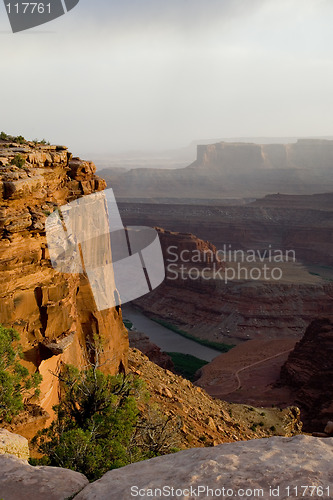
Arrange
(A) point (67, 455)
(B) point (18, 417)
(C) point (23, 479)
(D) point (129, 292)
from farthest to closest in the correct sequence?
(D) point (129, 292)
(B) point (18, 417)
(A) point (67, 455)
(C) point (23, 479)

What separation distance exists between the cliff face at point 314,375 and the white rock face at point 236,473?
74.6 feet

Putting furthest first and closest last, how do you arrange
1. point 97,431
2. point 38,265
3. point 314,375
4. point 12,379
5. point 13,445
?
point 314,375
point 38,265
point 97,431
point 12,379
point 13,445

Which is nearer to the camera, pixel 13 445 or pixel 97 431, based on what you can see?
pixel 13 445

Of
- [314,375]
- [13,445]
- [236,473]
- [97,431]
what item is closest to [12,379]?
[13,445]

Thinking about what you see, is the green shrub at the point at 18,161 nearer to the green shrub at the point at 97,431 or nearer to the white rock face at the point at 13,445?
the green shrub at the point at 97,431

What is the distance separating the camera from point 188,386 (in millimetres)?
21797

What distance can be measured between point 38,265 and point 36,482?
6.66m

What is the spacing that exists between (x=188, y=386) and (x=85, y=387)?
1275cm

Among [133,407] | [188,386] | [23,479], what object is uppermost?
[23,479]

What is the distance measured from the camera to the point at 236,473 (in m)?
4.44

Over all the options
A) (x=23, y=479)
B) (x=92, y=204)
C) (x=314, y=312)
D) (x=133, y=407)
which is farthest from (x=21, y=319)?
(x=314, y=312)

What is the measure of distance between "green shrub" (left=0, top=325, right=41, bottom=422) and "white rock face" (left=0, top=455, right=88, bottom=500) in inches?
131

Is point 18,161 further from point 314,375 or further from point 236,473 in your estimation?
point 314,375

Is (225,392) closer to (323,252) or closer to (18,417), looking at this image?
(18,417)
